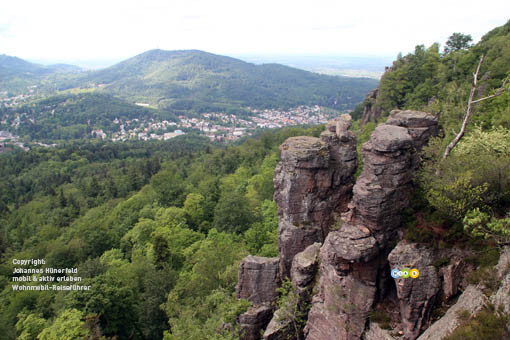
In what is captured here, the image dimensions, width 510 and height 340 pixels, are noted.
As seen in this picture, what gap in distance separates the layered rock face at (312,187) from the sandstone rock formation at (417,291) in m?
6.66

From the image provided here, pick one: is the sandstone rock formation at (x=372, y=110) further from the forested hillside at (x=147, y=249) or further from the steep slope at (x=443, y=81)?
the forested hillside at (x=147, y=249)

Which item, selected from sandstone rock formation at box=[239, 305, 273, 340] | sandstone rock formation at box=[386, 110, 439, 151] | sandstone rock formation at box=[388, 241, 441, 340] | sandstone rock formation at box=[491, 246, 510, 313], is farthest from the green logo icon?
sandstone rock formation at box=[239, 305, 273, 340]

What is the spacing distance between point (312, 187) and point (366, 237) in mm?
5401

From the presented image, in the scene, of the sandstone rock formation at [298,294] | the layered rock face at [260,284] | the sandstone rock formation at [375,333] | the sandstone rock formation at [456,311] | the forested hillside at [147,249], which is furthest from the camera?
the forested hillside at [147,249]

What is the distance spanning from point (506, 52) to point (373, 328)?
1698 inches

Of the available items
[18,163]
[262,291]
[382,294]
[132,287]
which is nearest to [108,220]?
[132,287]

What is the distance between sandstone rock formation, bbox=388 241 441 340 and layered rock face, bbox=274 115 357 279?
262 inches

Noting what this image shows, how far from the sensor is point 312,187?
19266 millimetres

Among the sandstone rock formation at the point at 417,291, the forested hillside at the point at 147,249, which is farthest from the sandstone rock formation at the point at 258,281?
the sandstone rock formation at the point at 417,291

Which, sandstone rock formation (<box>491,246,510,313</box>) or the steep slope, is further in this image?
the steep slope

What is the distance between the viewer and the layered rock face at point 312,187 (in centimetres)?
1920

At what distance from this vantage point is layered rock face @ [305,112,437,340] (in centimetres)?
1452

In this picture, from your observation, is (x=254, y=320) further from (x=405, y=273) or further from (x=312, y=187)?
(x=405, y=273)

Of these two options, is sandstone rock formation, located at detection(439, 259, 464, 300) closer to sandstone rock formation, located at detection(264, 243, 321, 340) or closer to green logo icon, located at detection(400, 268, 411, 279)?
green logo icon, located at detection(400, 268, 411, 279)
